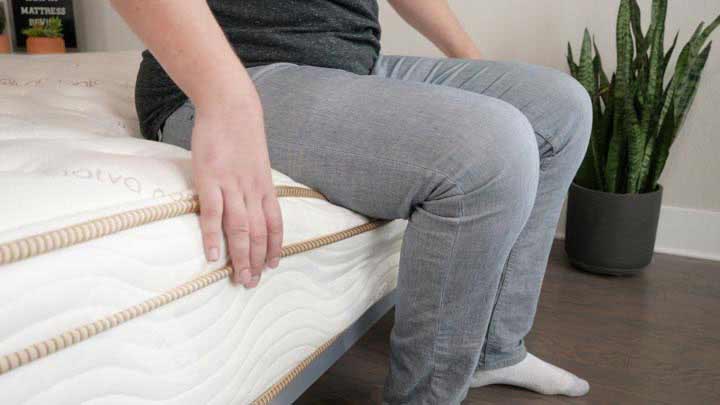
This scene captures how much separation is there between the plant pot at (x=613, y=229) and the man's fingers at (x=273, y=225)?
1.17m

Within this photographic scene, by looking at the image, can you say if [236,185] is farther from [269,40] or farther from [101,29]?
[101,29]

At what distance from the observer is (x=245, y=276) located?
1.79ft

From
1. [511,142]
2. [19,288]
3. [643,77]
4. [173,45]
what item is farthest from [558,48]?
[19,288]

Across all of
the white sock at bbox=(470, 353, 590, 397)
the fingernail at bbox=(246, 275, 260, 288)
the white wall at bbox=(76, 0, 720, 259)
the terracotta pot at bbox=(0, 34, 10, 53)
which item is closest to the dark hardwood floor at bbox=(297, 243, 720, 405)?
the white sock at bbox=(470, 353, 590, 397)

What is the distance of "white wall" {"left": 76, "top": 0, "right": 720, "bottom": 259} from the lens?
1.64m

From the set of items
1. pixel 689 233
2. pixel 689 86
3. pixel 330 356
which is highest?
pixel 689 86

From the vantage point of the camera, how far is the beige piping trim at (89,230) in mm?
392

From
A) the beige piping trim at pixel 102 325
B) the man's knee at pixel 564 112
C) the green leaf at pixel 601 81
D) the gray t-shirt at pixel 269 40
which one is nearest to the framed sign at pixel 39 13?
the gray t-shirt at pixel 269 40

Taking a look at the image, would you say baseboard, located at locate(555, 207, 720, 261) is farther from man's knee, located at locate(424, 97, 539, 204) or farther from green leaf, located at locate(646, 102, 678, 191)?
man's knee, located at locate(424, 97, 539, 204)

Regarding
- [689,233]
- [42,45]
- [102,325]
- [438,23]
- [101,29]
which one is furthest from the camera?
[101,29]

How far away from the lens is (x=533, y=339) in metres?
1.25

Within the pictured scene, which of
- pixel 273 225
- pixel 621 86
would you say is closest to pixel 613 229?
pixel 621 86

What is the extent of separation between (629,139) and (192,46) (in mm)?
1205

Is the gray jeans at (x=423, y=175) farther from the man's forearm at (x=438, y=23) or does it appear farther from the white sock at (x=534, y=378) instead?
the man's forearm at (x=438, y=23)
